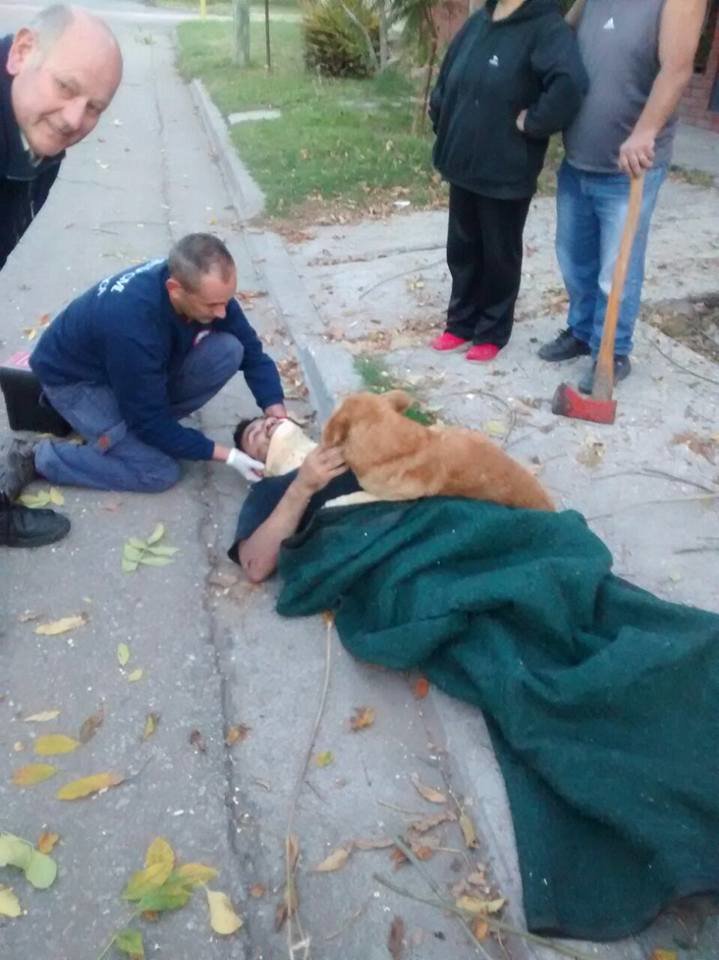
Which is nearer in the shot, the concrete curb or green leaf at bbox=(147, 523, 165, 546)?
green leaf at bbox=(147, 523, 165, 546)

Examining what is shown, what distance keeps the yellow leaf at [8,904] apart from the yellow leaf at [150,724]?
1.80 feet

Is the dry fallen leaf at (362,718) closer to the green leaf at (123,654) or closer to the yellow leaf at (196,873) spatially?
the yellow leaf at (196,873)

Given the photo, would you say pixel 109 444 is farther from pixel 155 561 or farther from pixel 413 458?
pixel 413 458

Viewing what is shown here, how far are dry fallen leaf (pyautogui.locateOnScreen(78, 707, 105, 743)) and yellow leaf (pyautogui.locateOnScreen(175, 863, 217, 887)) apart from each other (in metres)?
0.53

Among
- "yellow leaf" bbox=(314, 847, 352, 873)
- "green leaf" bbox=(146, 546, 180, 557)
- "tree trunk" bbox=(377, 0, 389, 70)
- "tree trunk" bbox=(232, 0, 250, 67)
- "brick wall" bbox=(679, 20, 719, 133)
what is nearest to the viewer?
"yellow leaf" bbox=(314, 847, 352, 873)

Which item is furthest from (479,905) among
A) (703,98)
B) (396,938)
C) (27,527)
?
(703,98)

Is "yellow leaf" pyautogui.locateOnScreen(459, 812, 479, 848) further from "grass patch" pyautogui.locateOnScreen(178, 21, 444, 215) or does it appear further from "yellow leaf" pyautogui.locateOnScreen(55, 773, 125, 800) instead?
"grass patch" pyautogui.locateOnScreen(178, 21, 444, 215)

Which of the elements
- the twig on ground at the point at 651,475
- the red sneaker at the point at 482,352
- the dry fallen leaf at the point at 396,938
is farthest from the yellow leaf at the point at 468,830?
the red sneaker at the point at 482,352

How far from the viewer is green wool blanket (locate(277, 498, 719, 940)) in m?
2.07

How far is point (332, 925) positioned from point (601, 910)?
612mm

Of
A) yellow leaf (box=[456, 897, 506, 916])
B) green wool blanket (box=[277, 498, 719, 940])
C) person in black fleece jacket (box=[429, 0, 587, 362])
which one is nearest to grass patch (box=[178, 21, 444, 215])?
person in black fleece jacket (box=[429, 0, 587, 362])

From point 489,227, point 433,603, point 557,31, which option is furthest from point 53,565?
point 557,31

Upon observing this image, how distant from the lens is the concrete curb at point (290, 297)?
4.39m

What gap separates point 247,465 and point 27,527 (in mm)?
829
